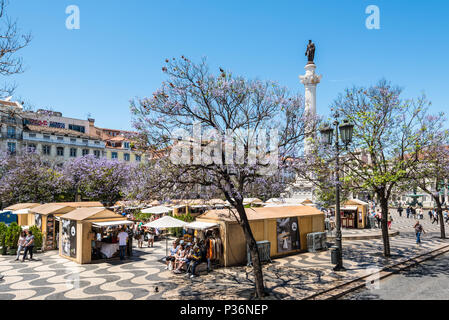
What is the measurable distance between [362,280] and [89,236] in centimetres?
1239

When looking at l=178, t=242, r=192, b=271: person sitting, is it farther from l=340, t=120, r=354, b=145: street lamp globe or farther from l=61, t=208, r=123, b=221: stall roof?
l=340, t=120, r=354, b=145: street lamp globe

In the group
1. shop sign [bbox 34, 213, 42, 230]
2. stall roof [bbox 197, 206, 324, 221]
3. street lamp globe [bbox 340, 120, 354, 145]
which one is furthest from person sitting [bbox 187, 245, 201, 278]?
shop sign [bbox 34, 213, 42, 230]

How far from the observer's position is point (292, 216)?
17.2 m

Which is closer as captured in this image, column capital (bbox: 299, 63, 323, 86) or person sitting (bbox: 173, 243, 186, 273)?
person sitting (bbox: 173, 243, 186, 273)

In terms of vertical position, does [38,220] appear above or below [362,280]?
above

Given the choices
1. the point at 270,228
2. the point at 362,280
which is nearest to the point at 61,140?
the point at 270,228

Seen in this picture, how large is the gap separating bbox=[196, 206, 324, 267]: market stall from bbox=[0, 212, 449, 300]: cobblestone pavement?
0.68 meters

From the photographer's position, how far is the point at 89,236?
1510 centimetres

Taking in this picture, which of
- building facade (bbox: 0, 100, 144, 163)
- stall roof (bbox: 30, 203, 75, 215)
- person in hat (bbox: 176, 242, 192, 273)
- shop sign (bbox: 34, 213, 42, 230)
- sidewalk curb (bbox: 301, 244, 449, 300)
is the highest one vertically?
building facade (bbox: 0, 100, 144, 163)

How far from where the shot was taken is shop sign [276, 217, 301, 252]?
1641cm

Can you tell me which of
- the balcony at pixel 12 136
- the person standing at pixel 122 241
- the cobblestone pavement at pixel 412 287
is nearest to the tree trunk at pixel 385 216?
the cobblestone pavement at pixel 412 287

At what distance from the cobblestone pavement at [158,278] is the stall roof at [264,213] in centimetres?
222
